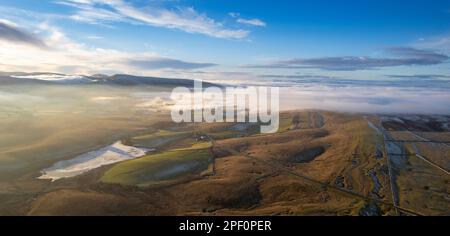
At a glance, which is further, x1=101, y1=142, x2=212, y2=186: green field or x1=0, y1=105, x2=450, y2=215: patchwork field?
x1=101, y1=142, x2=212, y2=186: green field

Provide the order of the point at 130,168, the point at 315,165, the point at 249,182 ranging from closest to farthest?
the point at 249,182 < the point at 130,168 < the point at 315,165

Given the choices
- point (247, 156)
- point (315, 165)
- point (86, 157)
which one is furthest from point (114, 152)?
point (315, 165)

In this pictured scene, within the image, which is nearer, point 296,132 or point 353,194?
point 353,194

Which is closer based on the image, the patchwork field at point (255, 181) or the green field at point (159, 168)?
the patchwork field at point (255, 181)

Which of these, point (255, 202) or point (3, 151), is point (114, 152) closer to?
point (3, 151)

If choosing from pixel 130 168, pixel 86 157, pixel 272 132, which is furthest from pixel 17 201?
pixel 272 132

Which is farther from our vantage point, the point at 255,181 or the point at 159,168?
the point at 159,168

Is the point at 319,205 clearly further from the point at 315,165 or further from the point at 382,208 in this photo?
the point at 315,165

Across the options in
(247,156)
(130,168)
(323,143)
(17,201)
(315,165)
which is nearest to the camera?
(17,201)

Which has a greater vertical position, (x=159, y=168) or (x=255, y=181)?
(x=159, y=168)
